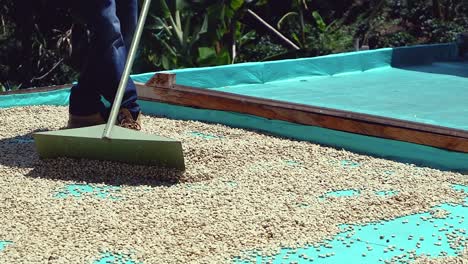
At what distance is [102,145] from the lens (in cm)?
404

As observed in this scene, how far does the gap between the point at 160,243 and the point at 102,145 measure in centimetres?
106

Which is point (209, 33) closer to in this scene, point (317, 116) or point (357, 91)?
point (357, 91)

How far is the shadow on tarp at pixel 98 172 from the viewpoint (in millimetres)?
4017

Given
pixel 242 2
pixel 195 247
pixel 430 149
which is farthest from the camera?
pixel 242 2

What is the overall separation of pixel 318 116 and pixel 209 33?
12.5 feet

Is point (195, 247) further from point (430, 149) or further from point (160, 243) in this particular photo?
point (430, 149)

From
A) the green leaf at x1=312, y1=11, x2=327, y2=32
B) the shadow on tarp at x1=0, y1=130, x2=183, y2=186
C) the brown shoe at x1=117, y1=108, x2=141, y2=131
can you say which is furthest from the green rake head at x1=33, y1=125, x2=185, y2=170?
the green leaf at x1=312, y1=11, x2=327, y2=32

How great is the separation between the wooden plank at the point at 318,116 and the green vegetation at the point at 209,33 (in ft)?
8.12

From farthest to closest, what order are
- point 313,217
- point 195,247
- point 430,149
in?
point 430,149
point 313,217
point 195,247

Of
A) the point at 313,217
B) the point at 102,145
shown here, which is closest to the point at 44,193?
the point at 102,145

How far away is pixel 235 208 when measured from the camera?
11.6 feet

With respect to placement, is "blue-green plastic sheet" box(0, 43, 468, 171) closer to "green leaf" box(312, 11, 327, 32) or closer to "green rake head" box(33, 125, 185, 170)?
"green rake head" box(33, 125, 185, 170)

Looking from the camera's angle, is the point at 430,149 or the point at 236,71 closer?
the point at 430,149

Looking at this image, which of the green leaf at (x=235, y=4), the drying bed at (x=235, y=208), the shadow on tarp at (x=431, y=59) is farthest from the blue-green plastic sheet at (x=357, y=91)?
the green leaf at (x=235, y=4)
